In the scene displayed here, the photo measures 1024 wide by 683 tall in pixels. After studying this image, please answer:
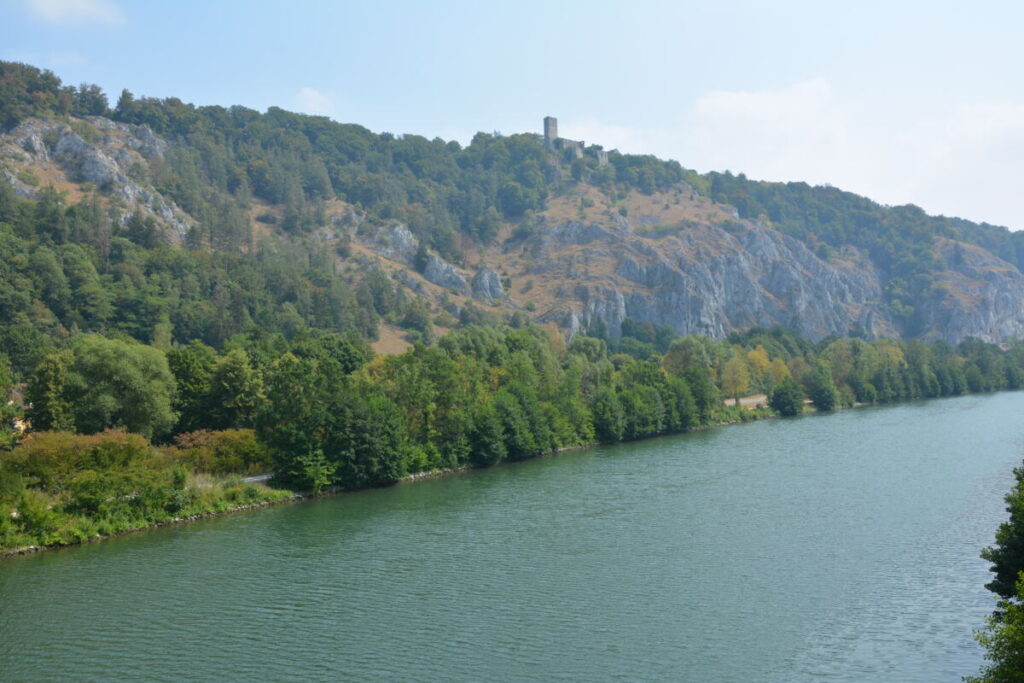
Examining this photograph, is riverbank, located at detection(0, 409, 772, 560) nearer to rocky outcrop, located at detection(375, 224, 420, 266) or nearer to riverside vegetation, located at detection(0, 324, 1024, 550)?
riverside vegetation, located at detection(0, 324, 1024, 550)

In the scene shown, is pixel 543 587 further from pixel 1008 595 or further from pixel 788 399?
pixel 788 399

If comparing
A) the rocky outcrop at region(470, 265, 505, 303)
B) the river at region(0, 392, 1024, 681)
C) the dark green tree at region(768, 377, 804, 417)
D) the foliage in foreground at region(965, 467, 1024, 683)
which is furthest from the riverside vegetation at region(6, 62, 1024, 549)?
the foliage in foreground at region(965, 467, 1024, 683)

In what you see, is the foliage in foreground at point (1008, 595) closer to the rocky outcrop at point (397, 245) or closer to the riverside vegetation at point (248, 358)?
the riverside vegetation at point (248, 358)

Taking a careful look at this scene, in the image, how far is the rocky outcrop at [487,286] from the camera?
7175 inches

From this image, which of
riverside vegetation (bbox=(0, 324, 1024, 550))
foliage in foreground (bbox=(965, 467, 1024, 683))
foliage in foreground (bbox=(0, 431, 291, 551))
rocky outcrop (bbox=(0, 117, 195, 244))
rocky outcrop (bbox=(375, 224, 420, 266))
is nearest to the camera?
foliage in foreground (bbox=(965, 467, 1024, 683))

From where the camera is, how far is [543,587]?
36469 mm

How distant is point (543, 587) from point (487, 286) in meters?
149

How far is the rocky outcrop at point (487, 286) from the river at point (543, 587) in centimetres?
12228

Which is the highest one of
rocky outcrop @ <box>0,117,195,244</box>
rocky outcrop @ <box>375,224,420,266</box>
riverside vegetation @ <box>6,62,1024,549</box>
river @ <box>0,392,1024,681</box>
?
rocky outcrop @ <box>0,117,195,244</box>

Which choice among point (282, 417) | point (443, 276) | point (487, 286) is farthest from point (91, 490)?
point (487, 286)

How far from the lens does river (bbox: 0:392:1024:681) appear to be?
28.7 m

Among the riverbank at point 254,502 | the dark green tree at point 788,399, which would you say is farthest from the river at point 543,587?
the dark green tree at point 788,399

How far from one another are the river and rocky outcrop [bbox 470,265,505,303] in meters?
122

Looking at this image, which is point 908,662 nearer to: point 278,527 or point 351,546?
point 351,546
